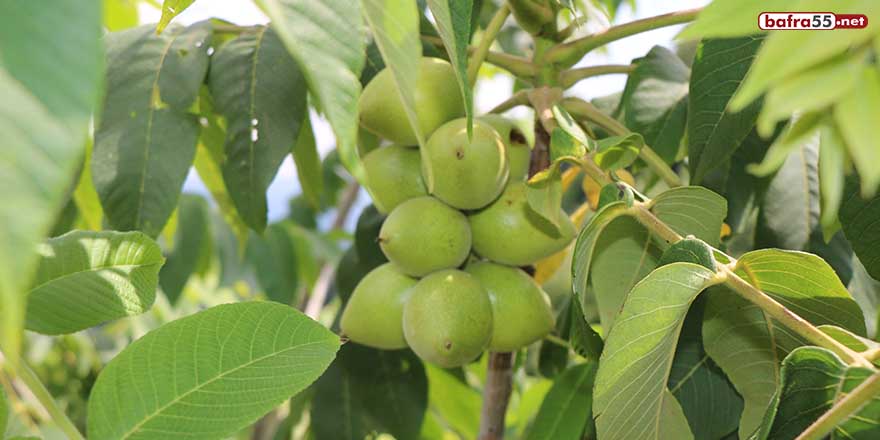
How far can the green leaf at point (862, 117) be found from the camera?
334mm

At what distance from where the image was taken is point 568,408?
1010 millimetres

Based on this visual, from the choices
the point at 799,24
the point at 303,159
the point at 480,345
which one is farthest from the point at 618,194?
the point at 303,159

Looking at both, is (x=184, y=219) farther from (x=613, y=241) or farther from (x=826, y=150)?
(x=826, y=150)

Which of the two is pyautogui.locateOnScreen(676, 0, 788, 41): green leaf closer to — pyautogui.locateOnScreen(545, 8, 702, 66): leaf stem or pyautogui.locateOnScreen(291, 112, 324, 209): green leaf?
pyautogui.locateOnScreen(545, 8, 702, 66): leaf stem

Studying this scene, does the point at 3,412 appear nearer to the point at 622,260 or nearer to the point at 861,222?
the point at 622,260

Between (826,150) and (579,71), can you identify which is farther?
(579,71)

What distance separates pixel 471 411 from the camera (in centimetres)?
141

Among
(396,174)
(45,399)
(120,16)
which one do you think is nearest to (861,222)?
(396,174)

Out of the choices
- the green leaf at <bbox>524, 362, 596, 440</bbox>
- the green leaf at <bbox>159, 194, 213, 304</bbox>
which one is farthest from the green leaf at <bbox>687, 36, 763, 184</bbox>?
the green leaf at <bbox>159, 194, 213, 304</bbox>

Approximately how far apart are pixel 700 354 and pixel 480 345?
22 centimetres

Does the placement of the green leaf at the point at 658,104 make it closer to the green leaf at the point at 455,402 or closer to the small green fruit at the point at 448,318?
the small green fruit at the point at 448,318

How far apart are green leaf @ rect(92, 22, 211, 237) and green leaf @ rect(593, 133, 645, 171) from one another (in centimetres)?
45

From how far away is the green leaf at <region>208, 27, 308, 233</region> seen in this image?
0.94 metres

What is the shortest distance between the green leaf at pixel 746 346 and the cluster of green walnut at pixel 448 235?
0.64 ft
